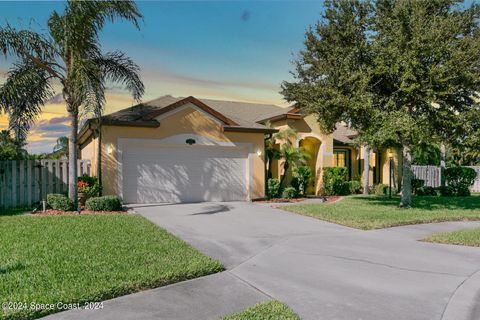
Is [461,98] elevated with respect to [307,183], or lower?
elevated

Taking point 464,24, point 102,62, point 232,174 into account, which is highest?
point 464,24

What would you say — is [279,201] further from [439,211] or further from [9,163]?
[9,163]

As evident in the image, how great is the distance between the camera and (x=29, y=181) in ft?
43.8

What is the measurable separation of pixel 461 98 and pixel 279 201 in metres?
8.16

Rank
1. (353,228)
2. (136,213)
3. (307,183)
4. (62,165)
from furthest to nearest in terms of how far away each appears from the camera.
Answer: (307,183)
(62,165)
(136,213)
(353,228)

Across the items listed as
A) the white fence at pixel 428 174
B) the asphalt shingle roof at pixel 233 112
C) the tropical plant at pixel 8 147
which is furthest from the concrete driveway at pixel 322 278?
the white fence at pixel 428 174

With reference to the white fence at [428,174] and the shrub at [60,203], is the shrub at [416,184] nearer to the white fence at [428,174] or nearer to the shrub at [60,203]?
the white fence at [428,174]

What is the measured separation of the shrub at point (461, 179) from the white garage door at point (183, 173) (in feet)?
43.0

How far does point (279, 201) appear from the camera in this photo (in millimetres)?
16281

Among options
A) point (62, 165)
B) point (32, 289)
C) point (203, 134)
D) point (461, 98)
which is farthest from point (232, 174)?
point (32, 289)

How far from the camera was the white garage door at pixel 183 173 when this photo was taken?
47.6 ft

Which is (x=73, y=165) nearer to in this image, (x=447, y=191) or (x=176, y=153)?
(x=176, y=153)

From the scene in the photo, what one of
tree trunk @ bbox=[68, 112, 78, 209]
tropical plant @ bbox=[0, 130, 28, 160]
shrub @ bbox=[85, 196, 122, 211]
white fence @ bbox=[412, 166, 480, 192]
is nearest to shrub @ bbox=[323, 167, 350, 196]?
white fence @ bbox=[412, 166, 480, 192]

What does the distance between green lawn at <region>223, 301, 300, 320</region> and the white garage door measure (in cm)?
1102
